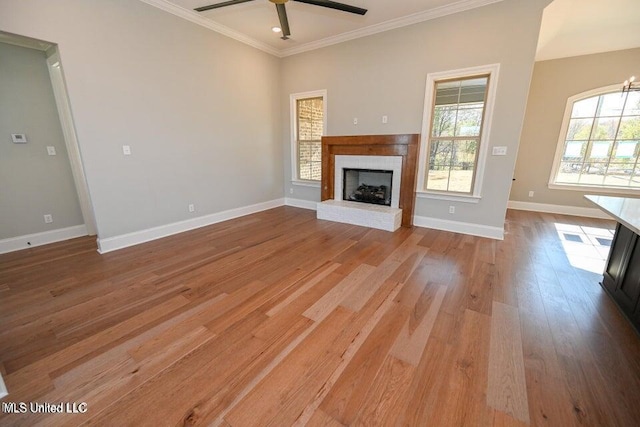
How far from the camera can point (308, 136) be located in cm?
509

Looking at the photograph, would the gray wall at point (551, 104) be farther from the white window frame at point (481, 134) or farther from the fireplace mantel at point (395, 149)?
the fireplace mantel at point (395, 149)

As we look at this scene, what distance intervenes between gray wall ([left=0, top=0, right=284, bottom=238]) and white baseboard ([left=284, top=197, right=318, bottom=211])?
1081mm

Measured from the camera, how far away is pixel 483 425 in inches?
45.0

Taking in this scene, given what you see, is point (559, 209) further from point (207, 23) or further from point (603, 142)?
point (207, 23)

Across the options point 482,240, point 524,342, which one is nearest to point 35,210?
point 524,342

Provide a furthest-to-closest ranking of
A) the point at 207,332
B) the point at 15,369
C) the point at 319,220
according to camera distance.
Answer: the point at 319,220 → the point at 207,332 → the point at 15,369

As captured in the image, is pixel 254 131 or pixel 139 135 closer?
pixel 139 135

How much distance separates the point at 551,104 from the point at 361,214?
14.6ft

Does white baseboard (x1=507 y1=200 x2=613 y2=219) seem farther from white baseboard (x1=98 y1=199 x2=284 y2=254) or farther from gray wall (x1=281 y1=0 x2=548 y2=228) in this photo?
white baseboard (x1=98 y1=199 x2=284 y2=254)

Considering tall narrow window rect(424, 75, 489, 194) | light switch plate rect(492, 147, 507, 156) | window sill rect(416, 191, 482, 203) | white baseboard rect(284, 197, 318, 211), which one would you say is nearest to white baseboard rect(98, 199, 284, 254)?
white baseboard rect(284, 197, 318, 211)

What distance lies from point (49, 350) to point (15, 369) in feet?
0.49

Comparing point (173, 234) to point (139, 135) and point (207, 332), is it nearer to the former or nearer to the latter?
point (139, 135)

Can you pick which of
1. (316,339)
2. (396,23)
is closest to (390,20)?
(396,23)

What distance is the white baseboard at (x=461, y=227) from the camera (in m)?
3.50
